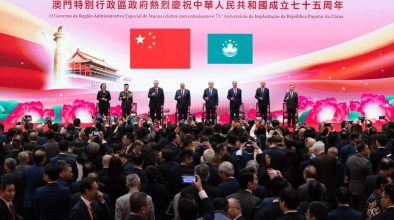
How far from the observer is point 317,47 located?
15422mm

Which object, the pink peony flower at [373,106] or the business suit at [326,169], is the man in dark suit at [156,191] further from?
the pink peony flower at [373,106]

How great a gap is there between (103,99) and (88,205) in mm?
9620

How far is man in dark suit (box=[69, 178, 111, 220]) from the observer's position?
4.36 m

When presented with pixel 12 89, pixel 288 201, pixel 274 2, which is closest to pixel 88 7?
pixel 12 89

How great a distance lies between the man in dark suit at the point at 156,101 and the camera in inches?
563

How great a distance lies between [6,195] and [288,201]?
7.25 feet

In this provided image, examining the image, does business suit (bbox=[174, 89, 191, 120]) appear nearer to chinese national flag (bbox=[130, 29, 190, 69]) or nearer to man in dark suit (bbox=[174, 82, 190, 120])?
man in dark suit (bbox=[174, 82, 190, 120])

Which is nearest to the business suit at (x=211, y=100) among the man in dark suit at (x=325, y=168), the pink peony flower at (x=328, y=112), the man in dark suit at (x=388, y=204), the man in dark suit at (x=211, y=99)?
the man in dark suit at (x=211, y=99)

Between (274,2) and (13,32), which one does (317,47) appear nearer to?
(274,2)

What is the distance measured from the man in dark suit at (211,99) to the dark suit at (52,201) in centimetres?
961

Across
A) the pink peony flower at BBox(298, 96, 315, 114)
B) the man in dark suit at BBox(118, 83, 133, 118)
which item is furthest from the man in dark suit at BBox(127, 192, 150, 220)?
the pink peony flower at BBox(298, 96, 315, 114)

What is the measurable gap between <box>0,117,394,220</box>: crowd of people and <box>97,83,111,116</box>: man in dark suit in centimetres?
616

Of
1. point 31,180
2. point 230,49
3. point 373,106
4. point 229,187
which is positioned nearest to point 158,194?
point 229,187

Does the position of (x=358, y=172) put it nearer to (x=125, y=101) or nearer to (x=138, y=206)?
(x=138, y=206)
